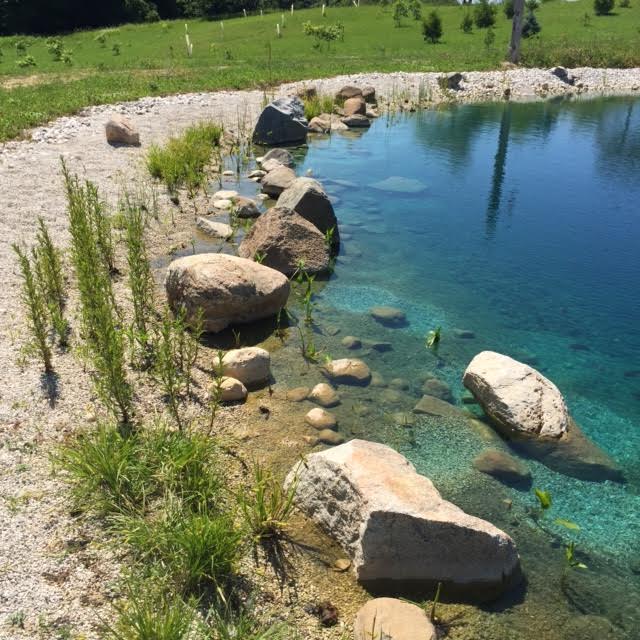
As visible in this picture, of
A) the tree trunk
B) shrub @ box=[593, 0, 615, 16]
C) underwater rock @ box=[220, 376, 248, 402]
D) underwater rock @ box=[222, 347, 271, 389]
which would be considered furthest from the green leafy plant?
shrub @ box=[593, 0, 615, 16]

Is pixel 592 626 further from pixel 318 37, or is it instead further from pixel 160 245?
pixel 318 37

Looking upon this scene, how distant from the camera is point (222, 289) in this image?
29.8ft

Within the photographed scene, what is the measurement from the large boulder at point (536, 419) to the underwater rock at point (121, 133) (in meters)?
14.9

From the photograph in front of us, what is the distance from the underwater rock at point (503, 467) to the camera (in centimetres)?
693

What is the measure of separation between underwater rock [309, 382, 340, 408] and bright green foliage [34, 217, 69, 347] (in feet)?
11.6

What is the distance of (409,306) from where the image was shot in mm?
10984

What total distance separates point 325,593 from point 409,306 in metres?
6.42

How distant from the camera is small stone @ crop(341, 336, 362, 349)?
31.1 ft

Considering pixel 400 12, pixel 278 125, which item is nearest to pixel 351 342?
pixel 278 125

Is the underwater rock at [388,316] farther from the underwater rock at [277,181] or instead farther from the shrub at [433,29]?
the shrub at [433,29]

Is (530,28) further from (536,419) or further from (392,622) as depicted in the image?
(392,622)

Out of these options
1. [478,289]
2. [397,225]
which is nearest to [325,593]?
[478,289]

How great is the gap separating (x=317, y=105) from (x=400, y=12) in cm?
4101

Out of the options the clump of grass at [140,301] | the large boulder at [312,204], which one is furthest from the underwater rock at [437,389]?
the large boulder at [312,204]
